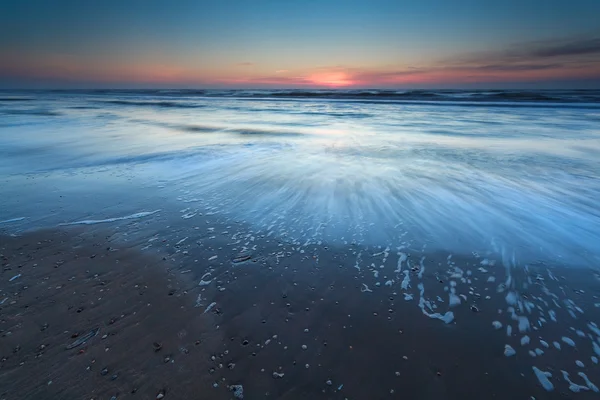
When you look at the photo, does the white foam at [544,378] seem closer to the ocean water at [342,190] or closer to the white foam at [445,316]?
the white foam at [445,316]

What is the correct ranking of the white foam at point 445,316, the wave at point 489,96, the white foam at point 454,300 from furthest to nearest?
the wave at point 489,96, the white foam at point 454,300, the white foam at point 445,316

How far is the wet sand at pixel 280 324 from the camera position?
7.29ft

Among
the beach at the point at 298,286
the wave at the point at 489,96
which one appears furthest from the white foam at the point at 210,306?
the wave at the point at 489,96

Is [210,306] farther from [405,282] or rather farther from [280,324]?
[405,282]

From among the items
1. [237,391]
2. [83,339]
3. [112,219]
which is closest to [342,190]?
[112,219]

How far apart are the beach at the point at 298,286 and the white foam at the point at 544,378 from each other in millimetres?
16

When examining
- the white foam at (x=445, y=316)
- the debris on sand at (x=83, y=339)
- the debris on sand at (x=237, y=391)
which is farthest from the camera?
the white foam at (x=445, y=316)

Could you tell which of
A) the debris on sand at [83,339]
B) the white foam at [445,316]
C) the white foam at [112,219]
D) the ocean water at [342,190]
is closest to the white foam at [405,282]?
the white foam at [445,316]

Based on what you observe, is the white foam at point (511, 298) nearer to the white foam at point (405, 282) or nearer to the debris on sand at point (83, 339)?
the white foam at point (405, 282)

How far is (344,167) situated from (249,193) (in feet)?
10.2

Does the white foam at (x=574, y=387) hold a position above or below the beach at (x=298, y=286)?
above

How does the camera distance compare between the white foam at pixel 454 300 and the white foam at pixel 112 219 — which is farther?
the white foam at pixel 112 219

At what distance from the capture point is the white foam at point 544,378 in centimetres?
222

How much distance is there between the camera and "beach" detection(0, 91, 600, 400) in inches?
89.7
